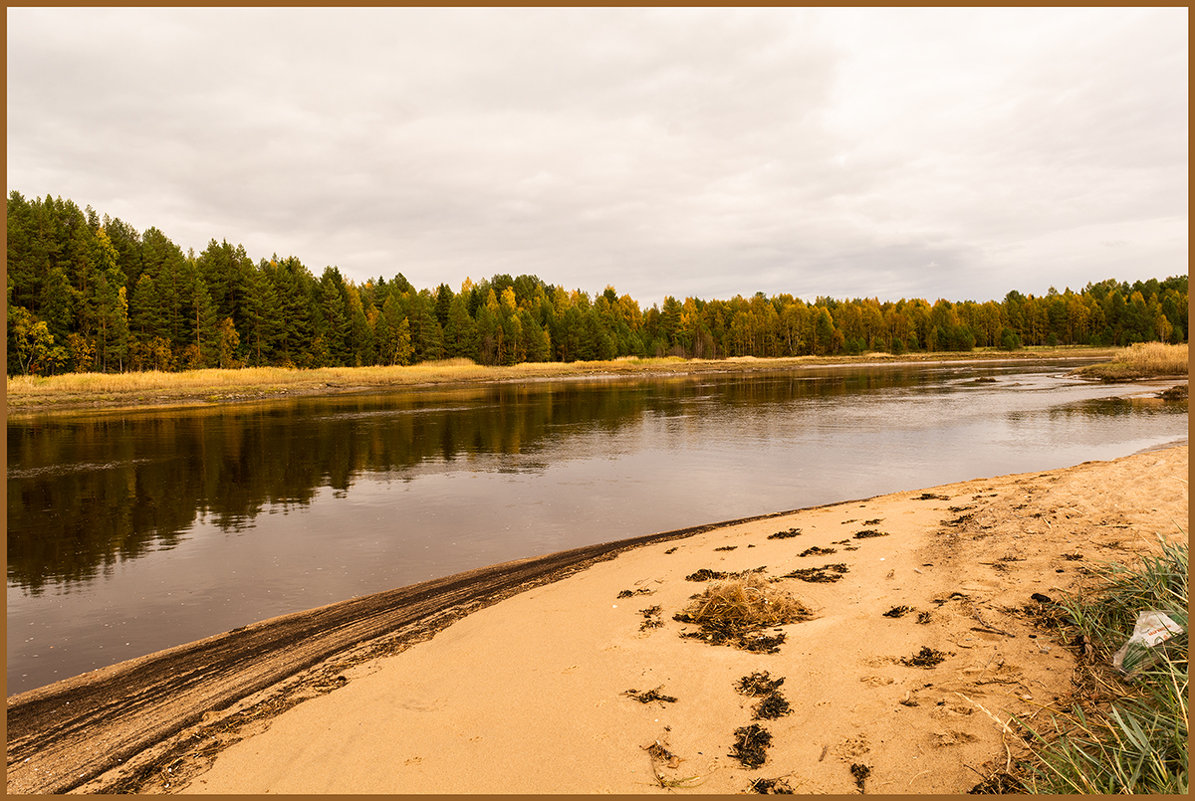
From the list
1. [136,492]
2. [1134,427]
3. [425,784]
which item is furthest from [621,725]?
[1134,427]

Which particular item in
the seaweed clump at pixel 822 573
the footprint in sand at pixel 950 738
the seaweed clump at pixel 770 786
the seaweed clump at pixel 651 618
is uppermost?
the footprint in sand at pixel 950 738

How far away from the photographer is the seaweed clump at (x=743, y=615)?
6.22 m

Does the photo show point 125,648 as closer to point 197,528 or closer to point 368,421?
Answer: point 197,528

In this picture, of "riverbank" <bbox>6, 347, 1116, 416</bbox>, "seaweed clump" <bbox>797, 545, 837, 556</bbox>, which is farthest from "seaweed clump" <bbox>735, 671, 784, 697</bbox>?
"riverbank" <bbox>6, 347, 1116, 416</bbox>

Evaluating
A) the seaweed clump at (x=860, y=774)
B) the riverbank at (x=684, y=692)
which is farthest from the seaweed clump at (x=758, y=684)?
the seaweed clump at (x=860, y=774)

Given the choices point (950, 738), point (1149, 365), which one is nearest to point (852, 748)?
point (950, 738)

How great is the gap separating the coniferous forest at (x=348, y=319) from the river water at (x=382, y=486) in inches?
1616

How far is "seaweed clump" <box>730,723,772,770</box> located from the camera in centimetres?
448

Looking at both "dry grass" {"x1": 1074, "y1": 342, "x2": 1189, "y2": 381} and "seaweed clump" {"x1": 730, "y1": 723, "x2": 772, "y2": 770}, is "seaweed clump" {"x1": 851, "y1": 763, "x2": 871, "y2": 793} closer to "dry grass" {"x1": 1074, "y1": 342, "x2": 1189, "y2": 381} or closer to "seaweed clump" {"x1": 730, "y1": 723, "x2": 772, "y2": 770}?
"seaweed clump" {"x1": 730, "y1": 723, "x2": 772, "y2": 770}

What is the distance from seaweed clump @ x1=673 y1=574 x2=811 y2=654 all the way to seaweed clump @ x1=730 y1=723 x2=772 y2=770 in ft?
3.97

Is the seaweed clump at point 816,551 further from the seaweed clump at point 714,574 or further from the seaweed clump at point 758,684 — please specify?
the seaweed clump at point 758,684

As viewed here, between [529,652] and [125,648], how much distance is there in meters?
5.75

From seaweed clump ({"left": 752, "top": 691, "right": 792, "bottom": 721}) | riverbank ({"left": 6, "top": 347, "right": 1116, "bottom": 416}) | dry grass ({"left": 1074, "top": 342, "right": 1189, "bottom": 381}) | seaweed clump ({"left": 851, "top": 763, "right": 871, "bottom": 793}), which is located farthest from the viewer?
dry grass ({"left": 1074, "top": 342, "right": 1189, "bottom": 381})

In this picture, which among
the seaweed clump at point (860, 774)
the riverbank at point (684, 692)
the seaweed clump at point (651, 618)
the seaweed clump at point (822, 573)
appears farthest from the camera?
the seaweed clump at point (822, 573)
